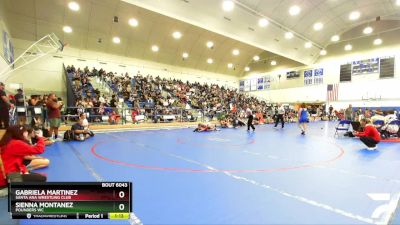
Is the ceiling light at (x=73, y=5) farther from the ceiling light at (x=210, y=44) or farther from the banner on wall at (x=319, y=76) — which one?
the banner on wall at (x=319, y=76)

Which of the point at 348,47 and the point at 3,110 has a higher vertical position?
the point at 348,47

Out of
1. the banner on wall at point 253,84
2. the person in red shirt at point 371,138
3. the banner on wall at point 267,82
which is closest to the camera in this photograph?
the person in red shirt at point 371,138

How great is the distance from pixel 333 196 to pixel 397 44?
27.6 metres

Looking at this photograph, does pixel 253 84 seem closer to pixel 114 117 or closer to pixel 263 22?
pixel 263 22

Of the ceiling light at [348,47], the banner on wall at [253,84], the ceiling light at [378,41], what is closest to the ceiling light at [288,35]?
the ceiling light at [348,47]

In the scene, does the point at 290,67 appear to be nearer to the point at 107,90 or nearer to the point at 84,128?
the point at 107,90

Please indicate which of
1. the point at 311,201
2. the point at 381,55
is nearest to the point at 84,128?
the point at 311,201

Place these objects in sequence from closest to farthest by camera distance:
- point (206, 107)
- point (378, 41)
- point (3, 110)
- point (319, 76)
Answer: point (3, 110), point (206, 107), point (378, 41), point (319, 76)

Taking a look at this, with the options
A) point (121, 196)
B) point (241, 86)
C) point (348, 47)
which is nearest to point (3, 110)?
point (121, 196)
